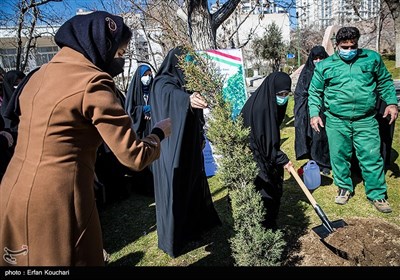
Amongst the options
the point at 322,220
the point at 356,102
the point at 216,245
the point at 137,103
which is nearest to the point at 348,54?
the point at 356,102

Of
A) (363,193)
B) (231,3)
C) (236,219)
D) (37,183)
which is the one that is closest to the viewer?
(37,183)

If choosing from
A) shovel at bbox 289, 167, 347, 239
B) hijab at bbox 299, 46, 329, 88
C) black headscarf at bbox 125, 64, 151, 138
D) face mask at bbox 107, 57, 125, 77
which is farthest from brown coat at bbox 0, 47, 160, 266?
hijab at bbox 299, 46, 329, 88

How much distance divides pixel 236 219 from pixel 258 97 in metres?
1.32

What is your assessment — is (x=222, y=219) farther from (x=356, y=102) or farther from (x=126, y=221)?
(x=356, y=102)

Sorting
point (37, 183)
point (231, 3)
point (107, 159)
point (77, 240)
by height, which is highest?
point (231, 3)

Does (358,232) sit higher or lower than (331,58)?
lower

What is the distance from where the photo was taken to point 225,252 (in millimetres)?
3053

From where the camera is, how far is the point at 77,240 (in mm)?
1481

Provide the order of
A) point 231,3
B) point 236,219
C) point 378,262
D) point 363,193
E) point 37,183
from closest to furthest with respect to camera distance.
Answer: point 37,183
point 236,219
point 378,262
point 363,193
point 231,3

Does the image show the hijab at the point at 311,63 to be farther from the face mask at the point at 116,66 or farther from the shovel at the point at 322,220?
the face mask at the point at 116,66

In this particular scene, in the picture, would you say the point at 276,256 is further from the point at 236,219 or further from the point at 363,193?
the point at 363,193

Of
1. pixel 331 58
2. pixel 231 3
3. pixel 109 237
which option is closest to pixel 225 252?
pixel 109 237

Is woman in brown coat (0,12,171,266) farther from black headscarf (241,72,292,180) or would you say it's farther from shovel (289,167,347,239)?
shovel (289,167,347,239)

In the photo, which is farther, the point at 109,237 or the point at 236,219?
the point at 109,237
